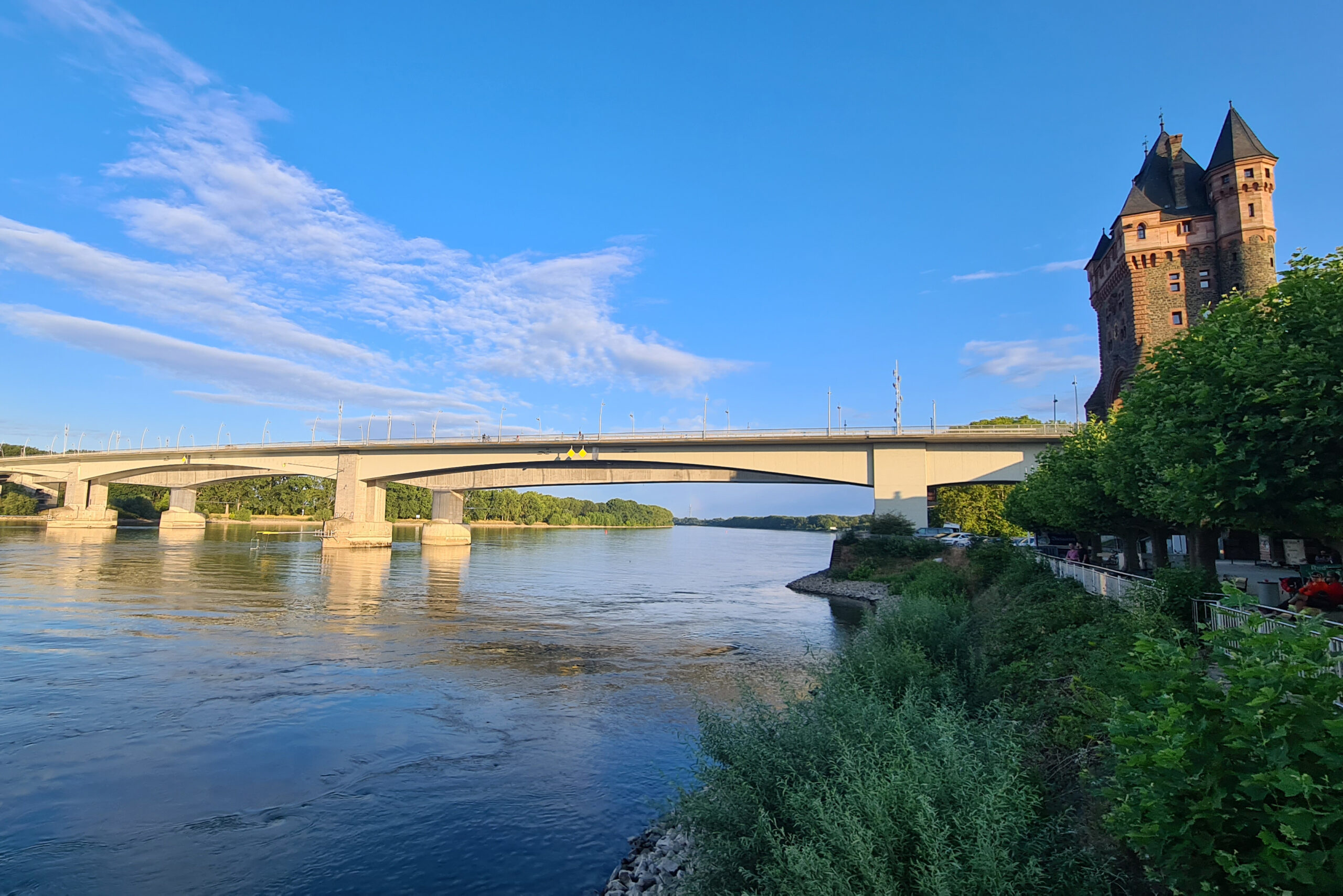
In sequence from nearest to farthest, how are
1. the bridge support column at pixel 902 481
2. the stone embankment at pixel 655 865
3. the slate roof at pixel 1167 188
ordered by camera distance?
the stone embankment at pixel 655 865 → the slate roof at pixel 1167 188 → the bridge support column at pixel 902 481

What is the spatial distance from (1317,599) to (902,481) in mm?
36284

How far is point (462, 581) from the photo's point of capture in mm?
44188

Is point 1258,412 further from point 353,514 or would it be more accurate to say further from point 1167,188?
point 353,514

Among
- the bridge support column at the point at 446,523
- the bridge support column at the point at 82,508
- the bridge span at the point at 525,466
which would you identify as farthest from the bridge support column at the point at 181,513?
the bridge support column at the point at 446,523

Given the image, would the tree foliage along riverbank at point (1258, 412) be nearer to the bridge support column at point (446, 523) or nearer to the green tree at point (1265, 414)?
the green tree at point (1265, 414)

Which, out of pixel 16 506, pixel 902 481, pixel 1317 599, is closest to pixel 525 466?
pixel 902 481

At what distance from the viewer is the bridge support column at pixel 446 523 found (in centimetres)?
7738

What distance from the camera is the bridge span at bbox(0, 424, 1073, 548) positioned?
49062 mm

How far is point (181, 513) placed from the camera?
292ft

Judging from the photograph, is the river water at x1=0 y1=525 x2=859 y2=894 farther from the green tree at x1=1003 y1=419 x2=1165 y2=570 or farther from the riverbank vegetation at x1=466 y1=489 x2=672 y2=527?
the riverbank vegetation at x1=466 y1=489 x2=672 y2=527

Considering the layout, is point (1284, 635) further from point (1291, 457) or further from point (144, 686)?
point (144, 686)

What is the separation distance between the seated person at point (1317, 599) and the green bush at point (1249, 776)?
11.2 metres

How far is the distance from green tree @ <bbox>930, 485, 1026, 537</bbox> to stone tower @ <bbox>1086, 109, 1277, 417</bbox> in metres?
34.2

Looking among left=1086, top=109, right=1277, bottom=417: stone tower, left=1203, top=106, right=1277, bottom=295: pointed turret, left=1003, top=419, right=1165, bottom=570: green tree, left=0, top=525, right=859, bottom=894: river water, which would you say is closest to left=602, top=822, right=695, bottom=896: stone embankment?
left=0, top=525, right=859, bottom=894: river water
